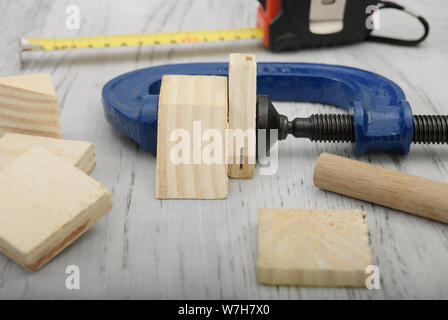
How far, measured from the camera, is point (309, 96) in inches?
63.1

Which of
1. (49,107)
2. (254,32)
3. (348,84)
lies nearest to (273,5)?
(254,32)

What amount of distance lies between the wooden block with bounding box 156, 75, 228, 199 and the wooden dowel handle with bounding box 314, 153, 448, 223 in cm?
21

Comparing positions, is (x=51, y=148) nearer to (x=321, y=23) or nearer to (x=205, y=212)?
(x=205, y=212)

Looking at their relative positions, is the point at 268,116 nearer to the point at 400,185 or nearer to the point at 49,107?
the point at 400,185

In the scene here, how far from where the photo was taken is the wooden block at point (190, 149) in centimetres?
119

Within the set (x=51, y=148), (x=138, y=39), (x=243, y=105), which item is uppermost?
(x=243, y=105)

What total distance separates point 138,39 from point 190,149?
0.81 meters

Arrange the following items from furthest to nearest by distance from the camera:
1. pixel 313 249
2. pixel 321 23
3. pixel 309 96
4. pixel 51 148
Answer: pixel 321 23 < pixel 309 96 < pixel 51 148 < pixel 313 249

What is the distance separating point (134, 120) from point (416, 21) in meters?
1.33

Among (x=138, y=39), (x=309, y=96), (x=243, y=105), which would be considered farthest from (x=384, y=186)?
(x=138, y=39)

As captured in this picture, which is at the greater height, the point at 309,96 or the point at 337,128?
the point at 337,128

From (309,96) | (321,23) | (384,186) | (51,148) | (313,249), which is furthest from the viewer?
(321,23)

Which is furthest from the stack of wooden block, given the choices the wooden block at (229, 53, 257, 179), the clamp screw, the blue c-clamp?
the clamp screw

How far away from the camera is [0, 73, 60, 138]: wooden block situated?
1309 millimetres
